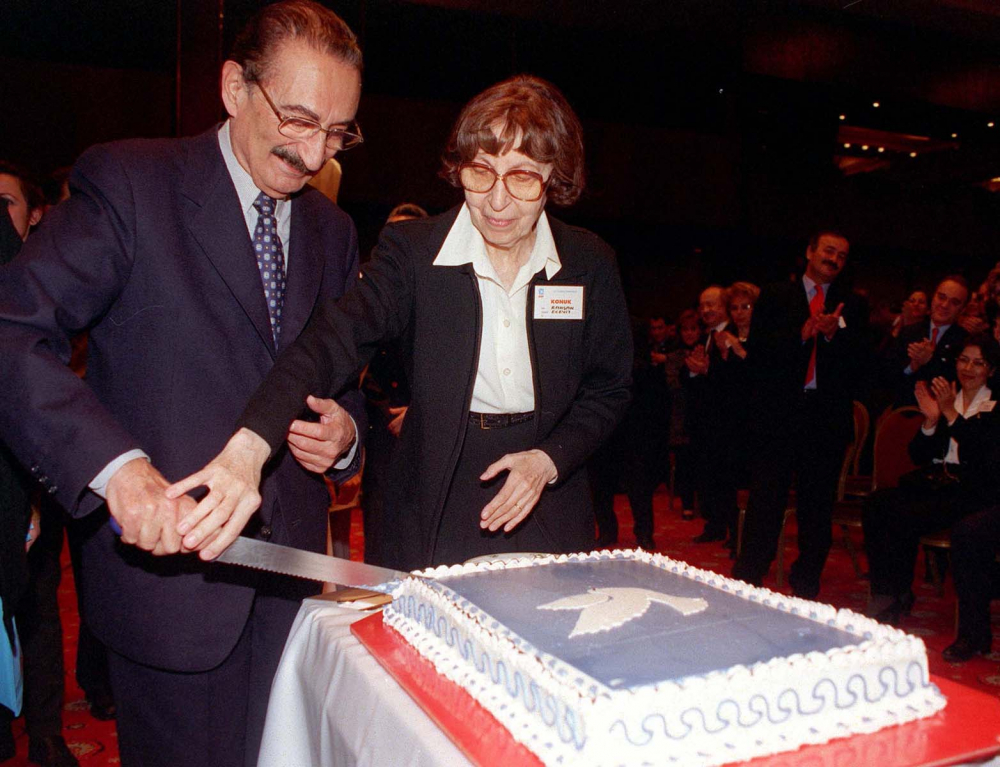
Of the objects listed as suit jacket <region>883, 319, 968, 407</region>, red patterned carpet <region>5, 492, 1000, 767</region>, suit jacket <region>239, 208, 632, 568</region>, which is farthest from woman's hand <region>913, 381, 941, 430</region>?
suit jacket <region>239, 208, 632, 568</region>

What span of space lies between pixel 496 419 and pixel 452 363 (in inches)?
5.6

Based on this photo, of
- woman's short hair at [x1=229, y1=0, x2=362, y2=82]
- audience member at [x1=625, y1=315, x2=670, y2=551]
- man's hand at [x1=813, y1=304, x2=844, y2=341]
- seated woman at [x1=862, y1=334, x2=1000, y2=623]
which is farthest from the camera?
audience member at [x1=625, y1=315, x2=670, y2=551]

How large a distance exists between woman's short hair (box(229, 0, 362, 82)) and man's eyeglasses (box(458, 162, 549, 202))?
28 centimetres

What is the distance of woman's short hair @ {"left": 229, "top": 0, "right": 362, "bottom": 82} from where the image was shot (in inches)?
50.8

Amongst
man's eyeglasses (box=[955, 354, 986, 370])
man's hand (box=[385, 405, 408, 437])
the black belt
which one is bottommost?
man's hand (box=[385, 405, 408, 437])

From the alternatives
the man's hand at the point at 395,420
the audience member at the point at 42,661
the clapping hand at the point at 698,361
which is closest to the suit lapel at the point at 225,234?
the audience member at the point at 42,661

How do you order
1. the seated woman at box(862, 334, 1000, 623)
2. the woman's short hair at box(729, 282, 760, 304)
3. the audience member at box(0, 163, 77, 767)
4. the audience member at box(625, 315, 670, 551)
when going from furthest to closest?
the woman's short hair at box(729, 282, 760, 304) → the audience member at box(625, 315, 670, 551) → the seated woman at box(862, 334, 1000, 623) → the audience member at box(0, 163, 77, 767)

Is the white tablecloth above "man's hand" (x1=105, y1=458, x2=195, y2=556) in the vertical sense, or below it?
below

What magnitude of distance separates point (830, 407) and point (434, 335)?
318 cm

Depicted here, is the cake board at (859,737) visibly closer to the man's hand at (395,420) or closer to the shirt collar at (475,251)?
the shirt collar at (475,251)

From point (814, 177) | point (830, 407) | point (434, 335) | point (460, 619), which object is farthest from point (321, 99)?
point (814, 177)

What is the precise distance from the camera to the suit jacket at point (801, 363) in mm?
4082

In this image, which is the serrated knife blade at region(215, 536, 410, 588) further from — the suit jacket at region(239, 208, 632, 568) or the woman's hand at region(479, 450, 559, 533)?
the suit jacket at region(239, 208, 632, 568)

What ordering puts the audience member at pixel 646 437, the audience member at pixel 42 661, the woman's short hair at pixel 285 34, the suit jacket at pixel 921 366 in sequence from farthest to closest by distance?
the audience member at pixel 646 437, the suit jacket at pixel 921 366, the audience member at pixel 42 661, the woman's short hair at pixel 285 34
